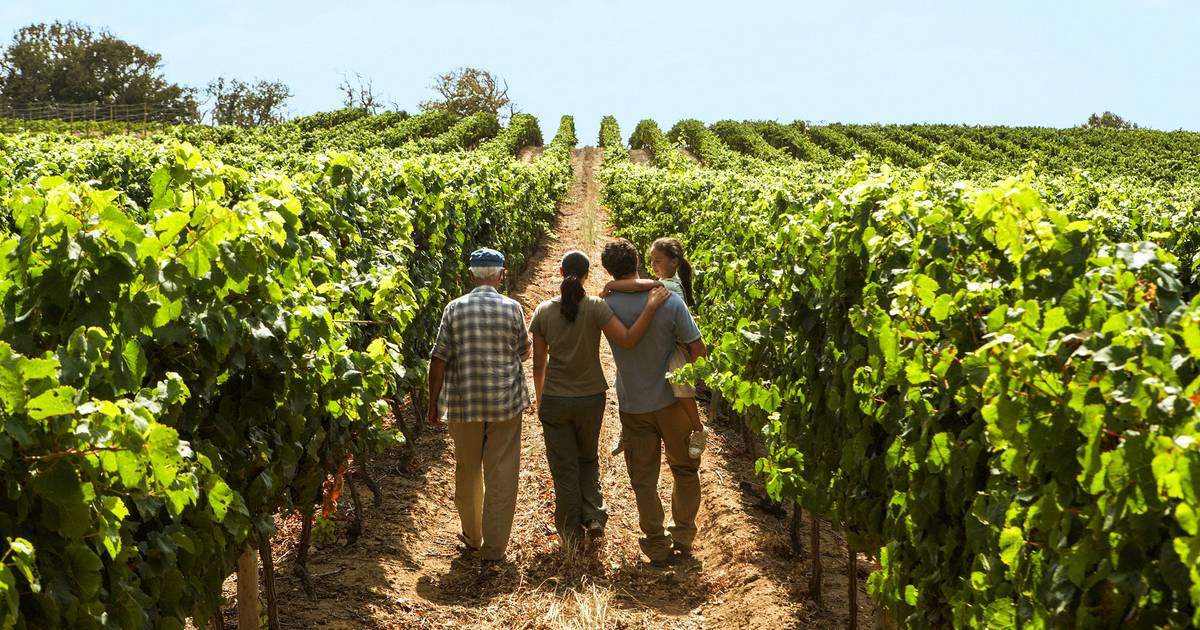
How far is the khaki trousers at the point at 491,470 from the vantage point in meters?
6.84

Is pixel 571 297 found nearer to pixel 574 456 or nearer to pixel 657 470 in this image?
pixel 574 456

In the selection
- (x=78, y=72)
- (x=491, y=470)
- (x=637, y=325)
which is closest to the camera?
(x=637, y=325)

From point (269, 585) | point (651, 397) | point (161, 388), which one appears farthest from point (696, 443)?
point (161, 388)

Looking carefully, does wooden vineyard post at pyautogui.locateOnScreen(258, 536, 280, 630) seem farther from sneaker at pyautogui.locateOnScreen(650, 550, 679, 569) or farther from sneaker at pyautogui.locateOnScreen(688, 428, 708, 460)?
sneaker at pyautogui.locateOnScreen(688, 428, 708, 460)

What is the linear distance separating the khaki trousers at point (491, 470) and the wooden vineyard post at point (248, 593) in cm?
164

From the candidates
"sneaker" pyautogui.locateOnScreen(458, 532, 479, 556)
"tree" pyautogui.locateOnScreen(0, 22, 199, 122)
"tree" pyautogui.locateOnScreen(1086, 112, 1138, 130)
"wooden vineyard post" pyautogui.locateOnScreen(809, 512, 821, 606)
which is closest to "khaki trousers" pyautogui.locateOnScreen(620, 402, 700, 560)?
"wooden vineyard post" pyautogui.locateOnScreen(809, 512, 821, 606)

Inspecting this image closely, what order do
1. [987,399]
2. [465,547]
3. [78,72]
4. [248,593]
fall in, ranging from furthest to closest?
[78,72]
[465,547]
[248,593]
[987,399]

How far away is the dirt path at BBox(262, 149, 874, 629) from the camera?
617 cm

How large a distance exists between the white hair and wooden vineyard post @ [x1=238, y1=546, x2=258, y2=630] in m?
2.18

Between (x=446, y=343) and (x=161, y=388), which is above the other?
(x=161, y=388)

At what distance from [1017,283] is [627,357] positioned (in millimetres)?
3281

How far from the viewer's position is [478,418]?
670 cm

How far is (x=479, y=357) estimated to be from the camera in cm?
670

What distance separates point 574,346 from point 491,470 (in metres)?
0.91
